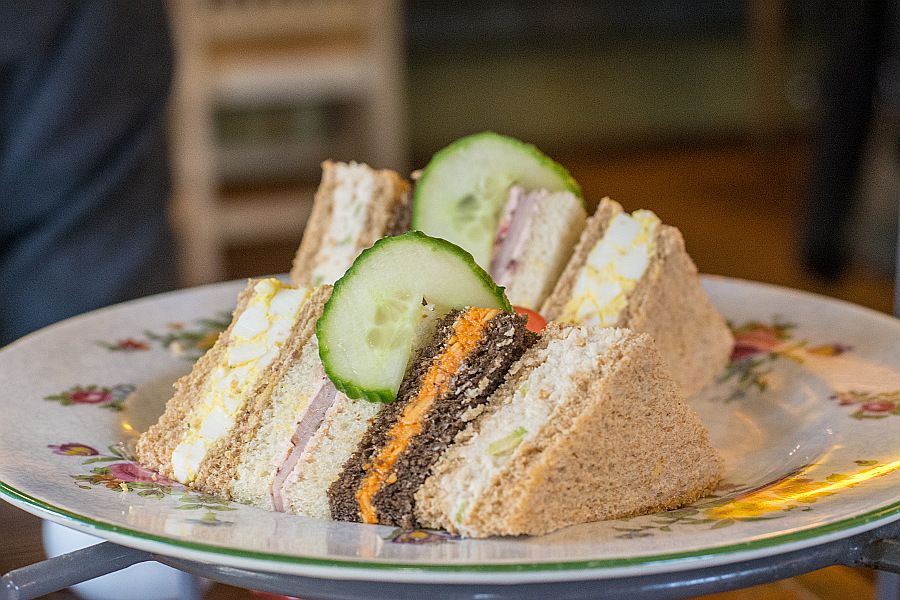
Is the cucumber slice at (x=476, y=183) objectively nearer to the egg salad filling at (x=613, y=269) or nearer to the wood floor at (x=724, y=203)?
the egg salad filling at (x=613, y=269)

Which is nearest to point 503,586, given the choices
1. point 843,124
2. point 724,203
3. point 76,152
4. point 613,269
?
point 613,269

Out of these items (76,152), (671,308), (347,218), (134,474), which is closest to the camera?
(134,474)

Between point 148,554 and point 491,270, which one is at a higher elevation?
point 491,270

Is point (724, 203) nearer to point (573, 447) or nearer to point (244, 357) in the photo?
point (244, 357)

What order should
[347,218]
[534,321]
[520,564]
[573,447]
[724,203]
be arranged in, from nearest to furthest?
[520,564], [573,447], [534,321], [347,218], [724,203]

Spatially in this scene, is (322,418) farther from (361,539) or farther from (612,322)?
(612,322)

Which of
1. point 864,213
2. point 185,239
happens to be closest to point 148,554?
point 185,239

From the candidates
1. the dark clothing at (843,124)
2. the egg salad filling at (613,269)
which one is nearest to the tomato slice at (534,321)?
the egg salad filling at (613,269)

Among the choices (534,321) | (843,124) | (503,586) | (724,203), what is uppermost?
(843,124)
